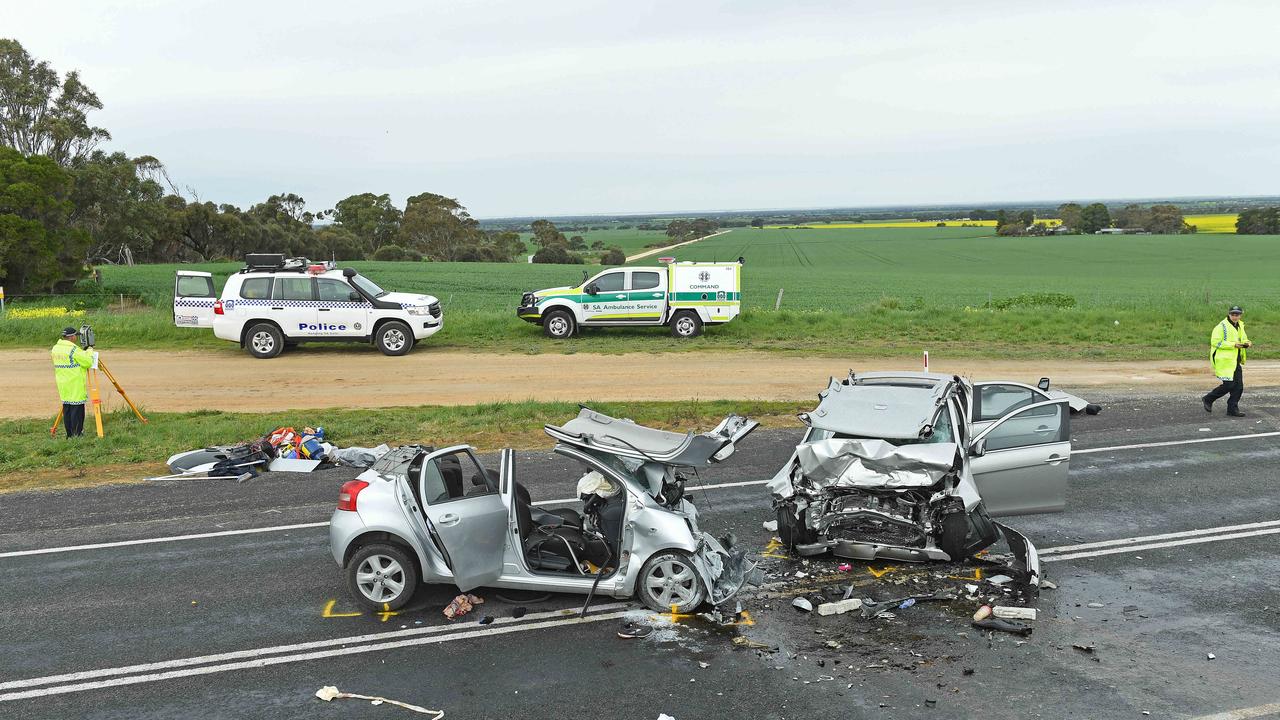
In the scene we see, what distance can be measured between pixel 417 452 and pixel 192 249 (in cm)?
7481

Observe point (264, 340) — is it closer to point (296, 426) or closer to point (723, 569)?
point (296, 426)

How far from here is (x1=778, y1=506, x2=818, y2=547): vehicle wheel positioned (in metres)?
8.52

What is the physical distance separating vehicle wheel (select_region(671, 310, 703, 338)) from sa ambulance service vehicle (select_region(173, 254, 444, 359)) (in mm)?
6248

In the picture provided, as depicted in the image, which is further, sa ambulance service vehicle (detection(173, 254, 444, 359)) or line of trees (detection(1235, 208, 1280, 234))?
line of trees (detection(1235, 208, 1280, 234))

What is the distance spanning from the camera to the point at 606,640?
724 cm

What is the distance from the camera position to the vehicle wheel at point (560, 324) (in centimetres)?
2488

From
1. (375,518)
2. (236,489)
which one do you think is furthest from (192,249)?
(375,518)

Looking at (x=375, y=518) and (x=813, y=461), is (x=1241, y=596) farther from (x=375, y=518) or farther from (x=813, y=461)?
(x=375, y=518)

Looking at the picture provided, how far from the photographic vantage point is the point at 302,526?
1005cm

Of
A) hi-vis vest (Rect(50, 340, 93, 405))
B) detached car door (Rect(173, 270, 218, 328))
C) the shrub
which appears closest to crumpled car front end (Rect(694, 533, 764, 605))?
hi-vis vest (Rect(50, 340, 93, 405))

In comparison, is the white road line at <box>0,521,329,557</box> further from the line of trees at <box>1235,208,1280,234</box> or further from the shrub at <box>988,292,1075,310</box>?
the line of trees at <box>1235,208,1280,234</box>

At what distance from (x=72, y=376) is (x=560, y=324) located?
1257cm

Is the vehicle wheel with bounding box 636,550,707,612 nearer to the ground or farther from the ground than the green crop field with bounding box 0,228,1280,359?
nearer to the ground

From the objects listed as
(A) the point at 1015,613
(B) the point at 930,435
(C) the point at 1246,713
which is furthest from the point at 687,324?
(C) the point at 1246,713
